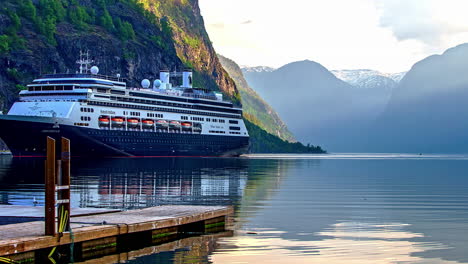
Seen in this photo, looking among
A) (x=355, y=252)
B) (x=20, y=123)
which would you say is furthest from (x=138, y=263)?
(x=20, y=123)

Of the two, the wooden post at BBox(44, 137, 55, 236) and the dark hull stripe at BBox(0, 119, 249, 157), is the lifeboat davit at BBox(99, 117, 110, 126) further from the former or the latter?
the wooden post at BBox(44, 137, 55, 236)

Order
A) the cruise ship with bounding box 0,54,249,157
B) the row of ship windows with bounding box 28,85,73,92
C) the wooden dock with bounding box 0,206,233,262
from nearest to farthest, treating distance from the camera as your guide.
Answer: the wooden dock with bounding box 0,206,233,262 < the cruise ship with bounding box 0,54,249,157 < the row of ship windows with bounding box 28,85,73,92

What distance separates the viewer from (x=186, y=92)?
176 meters

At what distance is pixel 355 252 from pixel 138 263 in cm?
740

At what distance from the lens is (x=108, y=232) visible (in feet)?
82.4

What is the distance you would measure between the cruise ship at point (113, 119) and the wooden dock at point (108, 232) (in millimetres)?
98542

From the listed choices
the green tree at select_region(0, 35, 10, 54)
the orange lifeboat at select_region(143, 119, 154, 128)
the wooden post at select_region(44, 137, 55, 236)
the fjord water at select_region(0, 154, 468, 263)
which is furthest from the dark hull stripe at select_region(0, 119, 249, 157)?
the wooden post at select_region(44, 137, 55, 236)

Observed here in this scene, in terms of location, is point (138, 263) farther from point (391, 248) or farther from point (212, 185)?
point (212, 185)

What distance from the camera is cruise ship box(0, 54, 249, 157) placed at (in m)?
128

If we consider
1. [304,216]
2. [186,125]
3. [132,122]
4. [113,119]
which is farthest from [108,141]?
[304,216]

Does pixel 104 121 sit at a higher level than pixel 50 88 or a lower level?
lower

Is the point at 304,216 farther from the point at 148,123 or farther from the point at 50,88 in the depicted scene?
the point at 148,123

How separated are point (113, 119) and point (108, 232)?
118 meters

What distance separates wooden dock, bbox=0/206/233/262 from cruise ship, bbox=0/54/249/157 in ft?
323
